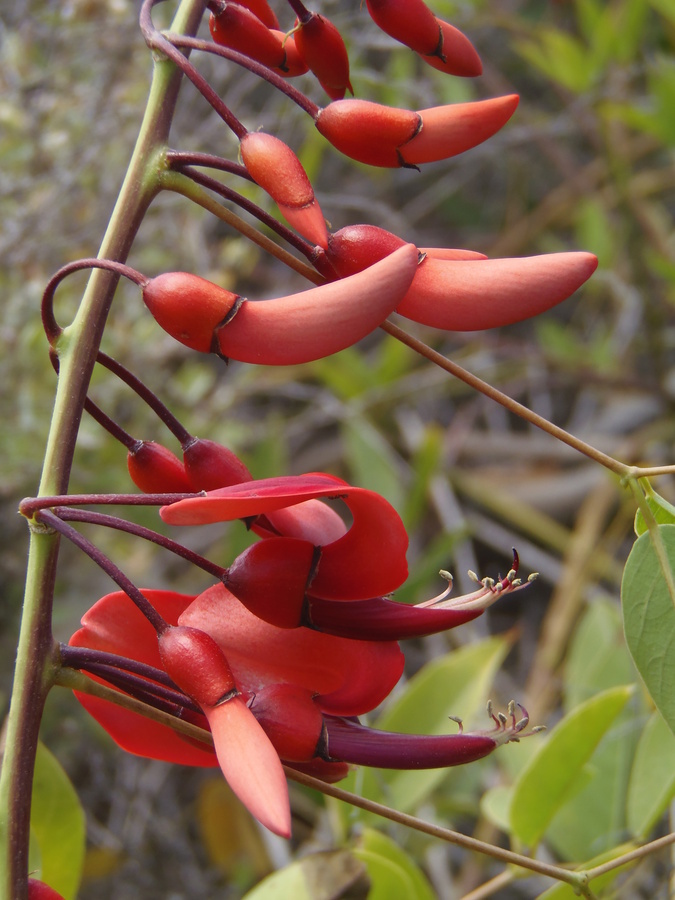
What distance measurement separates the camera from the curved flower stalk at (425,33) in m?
0.47

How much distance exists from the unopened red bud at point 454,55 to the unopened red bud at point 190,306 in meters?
0.20

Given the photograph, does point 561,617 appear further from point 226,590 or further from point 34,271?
point 226,590

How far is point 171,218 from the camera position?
4.66 ft

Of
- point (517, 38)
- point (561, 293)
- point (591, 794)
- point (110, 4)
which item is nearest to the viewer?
point (561, 293)

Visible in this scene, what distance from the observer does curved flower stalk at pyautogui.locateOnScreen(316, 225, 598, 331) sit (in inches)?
14.9

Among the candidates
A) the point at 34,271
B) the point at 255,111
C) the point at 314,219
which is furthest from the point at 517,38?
the point at 314,219

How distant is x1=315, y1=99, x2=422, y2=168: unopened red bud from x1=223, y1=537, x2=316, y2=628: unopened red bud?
187 millimetres

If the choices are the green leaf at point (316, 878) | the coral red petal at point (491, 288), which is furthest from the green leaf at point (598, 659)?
the coral red petal at point (491, 288)

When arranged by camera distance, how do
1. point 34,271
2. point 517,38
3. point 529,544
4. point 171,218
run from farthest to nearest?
point 517,38
point 529,544
point 171,218
point 34,271

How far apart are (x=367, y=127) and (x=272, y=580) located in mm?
212

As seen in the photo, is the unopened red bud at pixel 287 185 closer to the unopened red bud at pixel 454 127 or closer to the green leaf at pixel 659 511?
the unopened red bud at pixel 454 127

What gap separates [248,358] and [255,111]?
1.69 metres

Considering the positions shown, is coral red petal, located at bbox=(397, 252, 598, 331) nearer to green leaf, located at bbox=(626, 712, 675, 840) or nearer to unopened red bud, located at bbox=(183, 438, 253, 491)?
unopened red bud, located at bbox=(183, 438, 253, 491)

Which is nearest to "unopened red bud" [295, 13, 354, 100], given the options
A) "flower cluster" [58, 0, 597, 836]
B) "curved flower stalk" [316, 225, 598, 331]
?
"flower cluster" [58, 0, 597, 836]
